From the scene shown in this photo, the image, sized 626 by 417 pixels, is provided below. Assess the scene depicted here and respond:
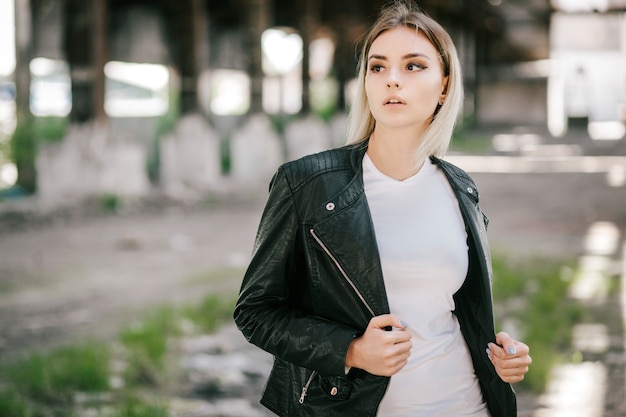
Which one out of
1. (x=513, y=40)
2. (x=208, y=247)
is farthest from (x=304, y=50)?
(x=513, y=40)

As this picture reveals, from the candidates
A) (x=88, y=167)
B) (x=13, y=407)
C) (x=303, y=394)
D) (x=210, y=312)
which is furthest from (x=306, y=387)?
(x=88, y=167)

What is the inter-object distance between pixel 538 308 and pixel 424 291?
5074mm

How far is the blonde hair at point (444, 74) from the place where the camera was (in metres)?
2.01

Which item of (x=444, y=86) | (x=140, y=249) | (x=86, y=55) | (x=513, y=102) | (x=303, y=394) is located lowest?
(x=140, y=249)

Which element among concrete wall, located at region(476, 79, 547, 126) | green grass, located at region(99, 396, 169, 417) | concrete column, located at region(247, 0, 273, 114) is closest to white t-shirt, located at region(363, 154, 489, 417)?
green grass, located at region(99, 396, 169, 417)

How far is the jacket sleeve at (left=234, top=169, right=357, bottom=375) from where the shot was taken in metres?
1.87

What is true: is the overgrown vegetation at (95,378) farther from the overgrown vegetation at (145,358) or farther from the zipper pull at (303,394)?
the zipper pull at (303,394)

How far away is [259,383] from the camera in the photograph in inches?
205

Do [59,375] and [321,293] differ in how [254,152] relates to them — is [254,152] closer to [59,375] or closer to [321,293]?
[59,375]

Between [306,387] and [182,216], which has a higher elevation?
[306,387]

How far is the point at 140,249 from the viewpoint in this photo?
9.40 metres

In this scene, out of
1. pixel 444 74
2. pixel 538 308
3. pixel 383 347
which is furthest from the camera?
pixel 538 308

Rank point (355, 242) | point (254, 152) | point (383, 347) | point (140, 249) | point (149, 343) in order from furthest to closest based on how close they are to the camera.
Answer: point (254, 152)
point (140, 249)
point (149, 343)
point (355, 242)
point (383, 347)

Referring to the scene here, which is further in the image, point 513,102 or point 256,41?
point 513,102
